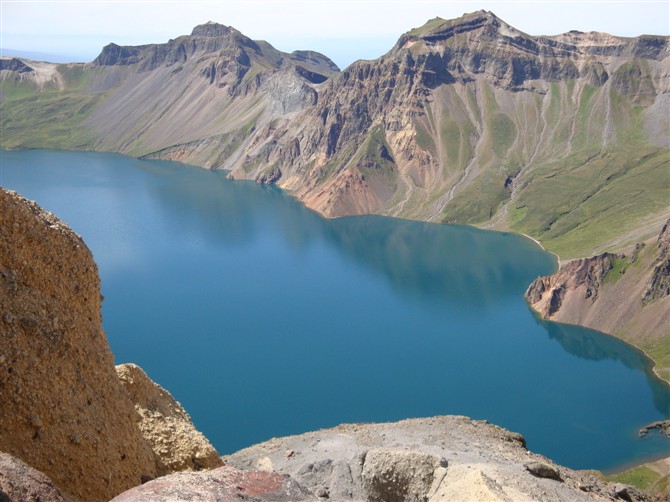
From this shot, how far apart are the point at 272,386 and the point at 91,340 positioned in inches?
2582

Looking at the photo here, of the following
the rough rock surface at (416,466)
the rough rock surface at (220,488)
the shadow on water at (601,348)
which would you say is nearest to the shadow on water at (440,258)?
the shadow on water at (601,348)

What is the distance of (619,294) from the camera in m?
127

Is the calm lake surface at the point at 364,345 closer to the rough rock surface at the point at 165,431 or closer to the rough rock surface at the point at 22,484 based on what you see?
the rough rock surface at the point at 165,431

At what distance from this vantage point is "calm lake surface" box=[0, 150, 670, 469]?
8519 cm

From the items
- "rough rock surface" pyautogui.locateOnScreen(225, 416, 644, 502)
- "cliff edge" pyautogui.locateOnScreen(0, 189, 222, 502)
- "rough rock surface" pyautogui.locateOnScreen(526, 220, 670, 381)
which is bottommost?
"rough rock surface" pyautogui.locateOnScreen(225, 416, 644, 502)

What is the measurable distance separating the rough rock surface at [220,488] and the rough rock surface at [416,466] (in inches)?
213

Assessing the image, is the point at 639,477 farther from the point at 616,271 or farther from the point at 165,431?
the point at 616,271

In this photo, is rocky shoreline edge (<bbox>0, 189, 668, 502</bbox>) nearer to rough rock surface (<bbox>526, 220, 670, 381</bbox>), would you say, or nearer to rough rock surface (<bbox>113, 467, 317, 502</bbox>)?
rough rock surface (<bbox>113, 467, 317, 502</bbox>)

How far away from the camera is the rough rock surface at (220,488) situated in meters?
22.9

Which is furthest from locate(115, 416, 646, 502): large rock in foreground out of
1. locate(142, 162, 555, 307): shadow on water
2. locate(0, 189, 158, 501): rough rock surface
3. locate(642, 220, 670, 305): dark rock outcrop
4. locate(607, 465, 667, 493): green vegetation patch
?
locate(142, 162, 555, 307): shadow on water

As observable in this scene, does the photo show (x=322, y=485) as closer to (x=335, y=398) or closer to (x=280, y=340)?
(x=335, y=398)

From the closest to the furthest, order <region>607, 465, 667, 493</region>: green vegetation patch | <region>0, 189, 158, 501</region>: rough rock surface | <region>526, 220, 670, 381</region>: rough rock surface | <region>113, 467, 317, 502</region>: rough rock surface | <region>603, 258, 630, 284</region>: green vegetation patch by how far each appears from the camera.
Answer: <region>113, 467, 317, 502</region>: rough rock surface, <region>0, 189, 158, 501</region>: rough rock surface, <region>607, 465, 667, 493</region>: green vegetation patch, <region>526, 220, 670, 381</region>: rough rock surface, <region>603, 258, 630, 284</region>: green vegetation patch

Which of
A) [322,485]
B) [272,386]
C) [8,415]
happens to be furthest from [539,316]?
[8,415]

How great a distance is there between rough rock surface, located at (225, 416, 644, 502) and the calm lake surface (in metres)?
29.5
